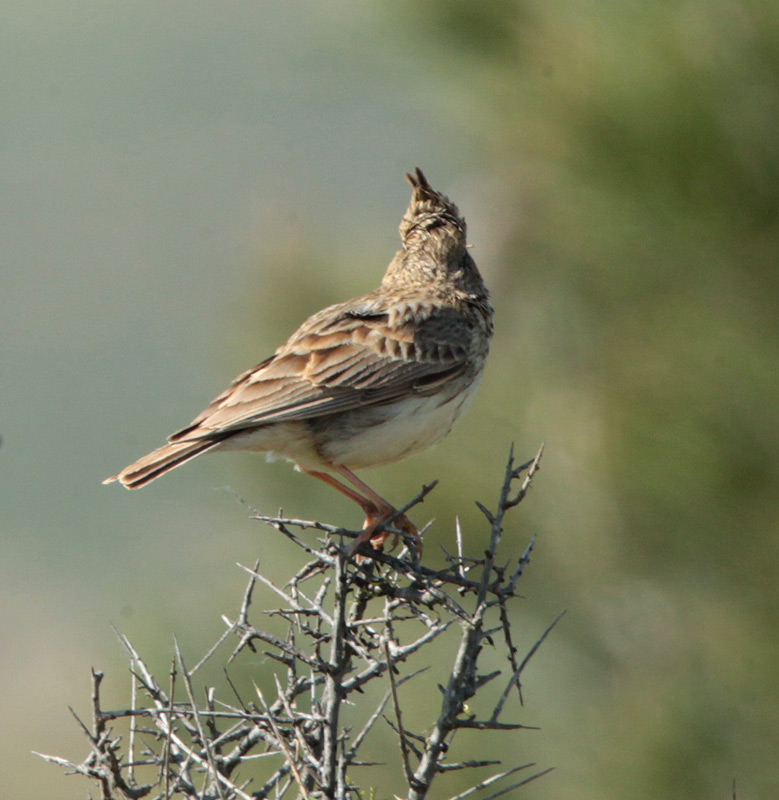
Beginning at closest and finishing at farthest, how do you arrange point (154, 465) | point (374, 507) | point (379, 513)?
point (154, 465) < point (379, 513) < point (374, 507)

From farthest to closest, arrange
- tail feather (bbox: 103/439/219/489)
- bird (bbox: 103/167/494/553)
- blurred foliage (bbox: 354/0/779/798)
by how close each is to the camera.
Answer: blurred foliage (bbox: 354/0/779/798), bird (bbox: 103/167/494/553), tail feather (bbox: 103/439/219/489)

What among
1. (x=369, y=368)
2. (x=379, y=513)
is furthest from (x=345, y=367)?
(x=379, y=513)

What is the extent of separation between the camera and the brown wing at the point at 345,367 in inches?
183

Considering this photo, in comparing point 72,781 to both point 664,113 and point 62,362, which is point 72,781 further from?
point 62,362

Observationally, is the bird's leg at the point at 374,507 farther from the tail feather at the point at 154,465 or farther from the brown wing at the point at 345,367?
the tail feather at the point at 154,465

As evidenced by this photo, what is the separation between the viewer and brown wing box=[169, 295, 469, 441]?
4660mm

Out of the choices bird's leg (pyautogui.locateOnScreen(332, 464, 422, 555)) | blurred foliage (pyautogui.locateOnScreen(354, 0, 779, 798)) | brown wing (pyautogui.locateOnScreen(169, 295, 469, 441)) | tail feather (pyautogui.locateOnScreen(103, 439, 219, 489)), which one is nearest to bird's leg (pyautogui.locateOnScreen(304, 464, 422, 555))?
bird's leg (pyautogui.locateOnScreen(332, 464, 422, 555))

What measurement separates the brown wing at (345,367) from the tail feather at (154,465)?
0.08 metres

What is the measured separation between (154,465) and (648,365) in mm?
4230

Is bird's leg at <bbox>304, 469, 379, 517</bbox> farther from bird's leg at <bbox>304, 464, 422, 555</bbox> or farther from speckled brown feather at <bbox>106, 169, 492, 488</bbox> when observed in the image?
speckled brown feather at <bbox>106, 169, 492, 488</bbox>

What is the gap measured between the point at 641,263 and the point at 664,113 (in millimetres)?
922

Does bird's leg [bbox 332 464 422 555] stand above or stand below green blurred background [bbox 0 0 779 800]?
below

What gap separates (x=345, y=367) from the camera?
499cm

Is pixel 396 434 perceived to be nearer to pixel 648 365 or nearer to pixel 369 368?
pixel 369 368
